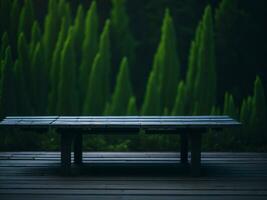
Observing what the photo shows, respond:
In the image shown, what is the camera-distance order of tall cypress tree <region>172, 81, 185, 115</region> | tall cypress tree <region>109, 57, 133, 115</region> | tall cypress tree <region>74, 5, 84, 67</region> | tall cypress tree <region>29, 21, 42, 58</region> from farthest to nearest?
tall cypress tree <region>74, 5, 84, 67</region>, tall cypress tree <region>29, 21, 42, 58</region>, tall cypress tree <region>109, 57, 133, 115</region>, tall cypress tree <region>172, 81, 185, 115</region>

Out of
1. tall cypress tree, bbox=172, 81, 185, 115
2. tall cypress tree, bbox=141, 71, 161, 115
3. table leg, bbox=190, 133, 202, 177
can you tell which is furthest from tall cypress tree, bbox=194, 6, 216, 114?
table leg, bbox=190, 133, 202, 177

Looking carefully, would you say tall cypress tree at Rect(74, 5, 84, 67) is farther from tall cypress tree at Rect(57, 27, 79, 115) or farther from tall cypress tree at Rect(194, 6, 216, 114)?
tall cypress tree at Rect(194, 6, 216, 114)

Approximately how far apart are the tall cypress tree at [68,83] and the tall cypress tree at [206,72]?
240 centimetres

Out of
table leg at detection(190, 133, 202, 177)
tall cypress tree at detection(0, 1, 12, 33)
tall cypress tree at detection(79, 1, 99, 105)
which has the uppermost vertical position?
tall cypress tree at detection(0, 1, 12, 33)

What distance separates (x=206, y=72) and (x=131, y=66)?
1.70 m

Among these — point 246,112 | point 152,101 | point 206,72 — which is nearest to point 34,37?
point 152,101

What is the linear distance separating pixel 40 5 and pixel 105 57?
2.10m

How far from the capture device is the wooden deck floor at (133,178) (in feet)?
12.5

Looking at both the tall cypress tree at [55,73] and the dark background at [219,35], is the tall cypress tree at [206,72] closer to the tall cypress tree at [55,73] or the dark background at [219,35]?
the dark background at [219,35]

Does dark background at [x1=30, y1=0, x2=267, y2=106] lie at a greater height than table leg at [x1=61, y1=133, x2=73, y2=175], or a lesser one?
greater

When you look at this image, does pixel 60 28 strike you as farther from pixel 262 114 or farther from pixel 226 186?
pixel 226 186

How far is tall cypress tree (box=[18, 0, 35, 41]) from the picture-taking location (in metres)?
8.73

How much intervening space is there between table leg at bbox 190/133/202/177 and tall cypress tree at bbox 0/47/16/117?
4.48 m

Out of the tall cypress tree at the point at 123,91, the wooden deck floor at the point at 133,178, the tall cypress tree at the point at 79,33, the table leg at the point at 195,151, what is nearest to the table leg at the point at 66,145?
the wooden deck floor at the point at 133,178
